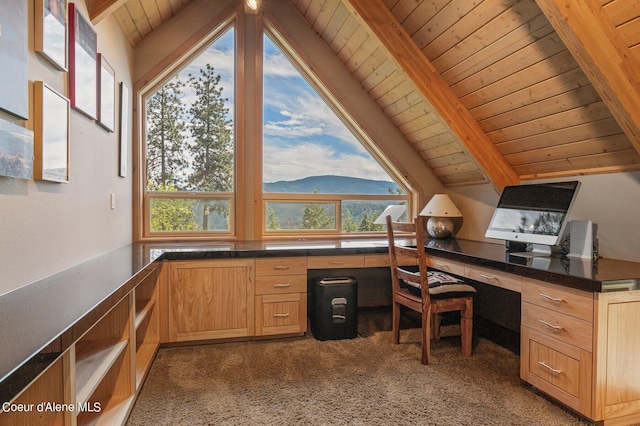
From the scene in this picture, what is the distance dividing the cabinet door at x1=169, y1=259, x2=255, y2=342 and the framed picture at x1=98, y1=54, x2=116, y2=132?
1038 millimetres

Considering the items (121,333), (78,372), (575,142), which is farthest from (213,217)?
(575,142)

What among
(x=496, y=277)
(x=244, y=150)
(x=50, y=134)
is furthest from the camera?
(x=244, y=150)

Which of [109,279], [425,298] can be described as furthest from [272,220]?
[109,279]

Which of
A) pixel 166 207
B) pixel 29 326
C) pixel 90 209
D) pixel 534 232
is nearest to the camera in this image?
pixel 29 326

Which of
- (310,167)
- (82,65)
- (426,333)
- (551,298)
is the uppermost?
(82,65)

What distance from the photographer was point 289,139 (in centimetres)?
370

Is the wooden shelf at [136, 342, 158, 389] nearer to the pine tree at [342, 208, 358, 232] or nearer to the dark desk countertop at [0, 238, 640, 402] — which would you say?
the dark desk countertop at [0, 238, 640, 402]

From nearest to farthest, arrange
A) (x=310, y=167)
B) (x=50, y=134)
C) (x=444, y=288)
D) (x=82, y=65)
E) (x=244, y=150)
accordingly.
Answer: (x=50, y=134)
(x=82, y=65)
(x=444, y=288)
(x=244, y=150)
(x=310, y=167)

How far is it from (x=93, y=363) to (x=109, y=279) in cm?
35

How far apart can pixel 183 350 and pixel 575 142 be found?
303cm

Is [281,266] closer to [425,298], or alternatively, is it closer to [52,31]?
[425,298]

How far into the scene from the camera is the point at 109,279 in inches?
65.7

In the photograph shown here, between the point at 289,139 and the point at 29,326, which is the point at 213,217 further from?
the point at 29,326

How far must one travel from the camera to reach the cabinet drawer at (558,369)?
1.77 meters
